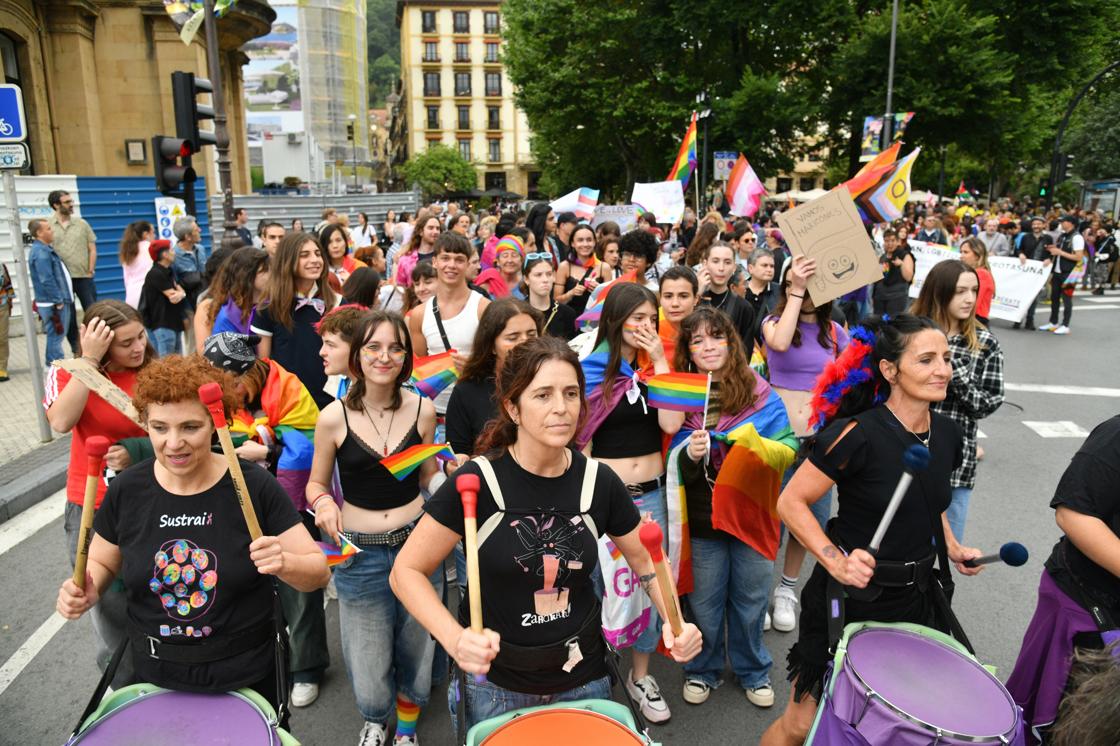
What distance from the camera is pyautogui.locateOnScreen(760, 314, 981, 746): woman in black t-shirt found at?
2715 millimetres

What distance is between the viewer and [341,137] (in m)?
53.5

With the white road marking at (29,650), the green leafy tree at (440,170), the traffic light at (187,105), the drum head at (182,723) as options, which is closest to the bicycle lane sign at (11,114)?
the traffic light at (187,105)

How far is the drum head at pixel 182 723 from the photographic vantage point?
82.7 inches

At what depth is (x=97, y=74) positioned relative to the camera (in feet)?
60.8

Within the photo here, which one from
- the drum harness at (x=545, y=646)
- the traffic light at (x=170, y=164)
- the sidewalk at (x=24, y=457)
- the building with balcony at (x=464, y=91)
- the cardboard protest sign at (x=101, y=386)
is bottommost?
the sidewalk at (x=24, y=457)

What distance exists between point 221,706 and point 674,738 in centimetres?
211

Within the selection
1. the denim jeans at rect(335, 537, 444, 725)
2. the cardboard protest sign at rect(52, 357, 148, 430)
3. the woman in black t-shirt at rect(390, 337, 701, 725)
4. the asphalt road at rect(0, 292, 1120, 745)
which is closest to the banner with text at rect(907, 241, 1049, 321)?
the asphalt road at rect(0, 292, 1120, 745)

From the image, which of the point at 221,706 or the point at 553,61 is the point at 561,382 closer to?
the point at 221,706

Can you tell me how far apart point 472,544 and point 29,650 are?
12.2 ft

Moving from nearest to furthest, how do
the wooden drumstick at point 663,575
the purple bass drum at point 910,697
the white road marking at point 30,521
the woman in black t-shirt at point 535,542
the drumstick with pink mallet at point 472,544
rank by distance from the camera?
the drumstick with pink mallet at point 472,544 → the wooden drumstick at point 663,575 → the purple bass drum at point 910,697 → the woman in black t-shirt at point 535,542 → the white road marking at point 30,521

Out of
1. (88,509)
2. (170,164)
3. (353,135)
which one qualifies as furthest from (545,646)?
(353,135)

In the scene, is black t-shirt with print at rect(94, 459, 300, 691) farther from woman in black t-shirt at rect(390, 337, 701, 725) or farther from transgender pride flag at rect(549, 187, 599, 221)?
transgender pride flag at rect(549, 187, 599, 221)

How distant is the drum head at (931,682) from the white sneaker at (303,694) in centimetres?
264

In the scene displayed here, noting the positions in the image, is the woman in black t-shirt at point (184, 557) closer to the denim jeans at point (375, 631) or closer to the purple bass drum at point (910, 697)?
the denim jeans at point (375, 631)
